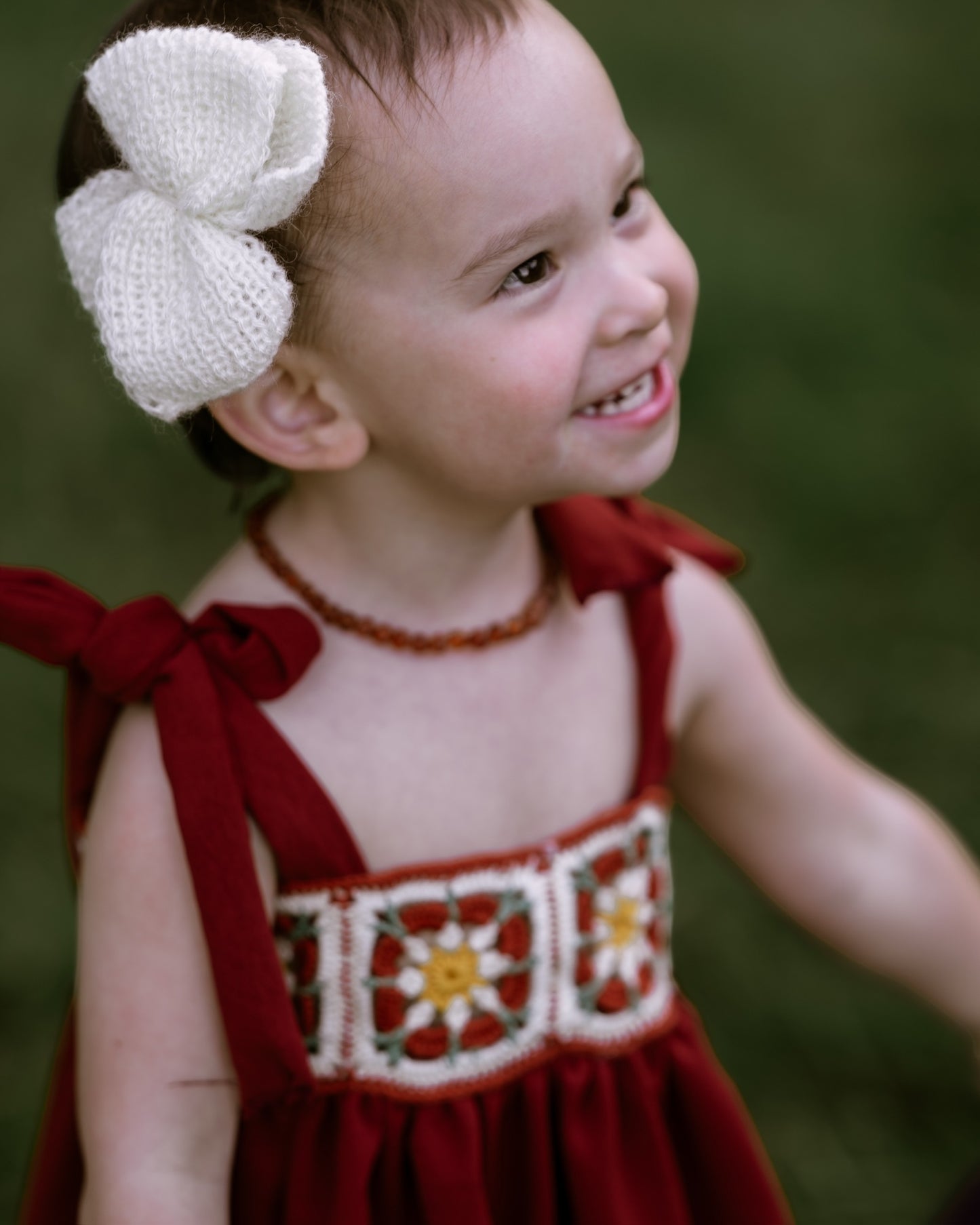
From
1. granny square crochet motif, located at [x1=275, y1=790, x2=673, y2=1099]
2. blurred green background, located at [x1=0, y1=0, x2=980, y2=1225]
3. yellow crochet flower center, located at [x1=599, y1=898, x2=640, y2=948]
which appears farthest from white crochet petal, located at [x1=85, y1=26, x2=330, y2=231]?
yellow crochet flower center, located at [x1=599, y1=898, x2=640, y2=948]

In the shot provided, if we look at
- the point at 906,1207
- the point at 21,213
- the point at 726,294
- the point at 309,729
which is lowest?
the point at 906,1207

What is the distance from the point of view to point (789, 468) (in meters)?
3.25

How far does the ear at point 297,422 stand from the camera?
1.30 m

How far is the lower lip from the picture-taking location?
1.30m

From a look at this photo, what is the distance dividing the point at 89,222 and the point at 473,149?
33 cm

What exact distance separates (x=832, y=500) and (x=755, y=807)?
5.58 feet

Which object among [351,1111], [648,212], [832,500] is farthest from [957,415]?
[351,1111]

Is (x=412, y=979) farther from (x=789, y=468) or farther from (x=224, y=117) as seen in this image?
(x=789, y=468)

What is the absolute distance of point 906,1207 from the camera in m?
2.08

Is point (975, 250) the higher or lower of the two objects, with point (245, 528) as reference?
lower

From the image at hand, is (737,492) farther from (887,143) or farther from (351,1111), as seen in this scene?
(351,1111)

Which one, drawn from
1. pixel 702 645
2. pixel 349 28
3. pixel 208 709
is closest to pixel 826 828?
pixel 702 645

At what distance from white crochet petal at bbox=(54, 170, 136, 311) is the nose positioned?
1.27 feet

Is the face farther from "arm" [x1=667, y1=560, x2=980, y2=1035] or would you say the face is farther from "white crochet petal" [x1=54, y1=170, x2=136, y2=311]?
"arm" [x1=667, y1=560, x2=980, y2=1035]
